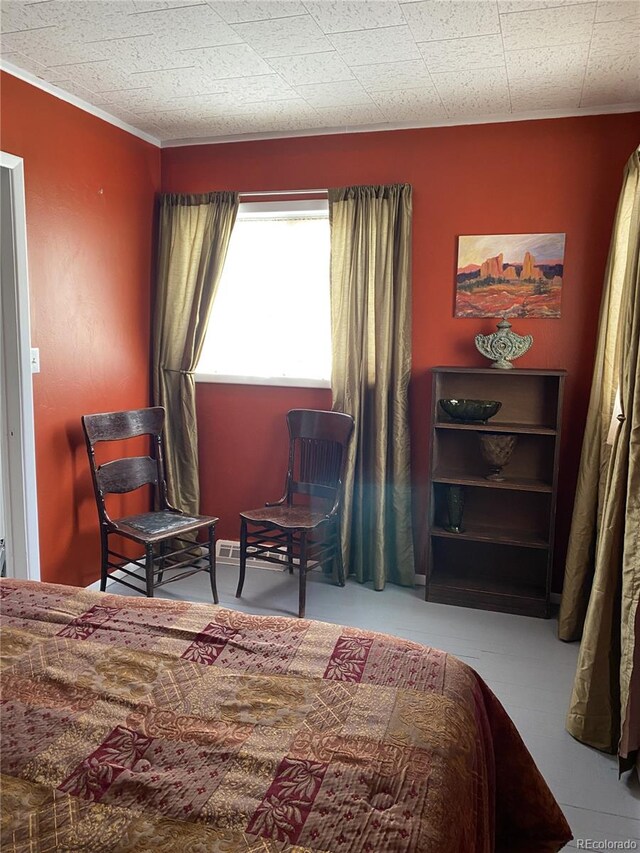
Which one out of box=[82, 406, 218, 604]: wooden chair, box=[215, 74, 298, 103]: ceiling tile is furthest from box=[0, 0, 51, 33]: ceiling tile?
box=[82, 406, 218, 604]: wooden chair

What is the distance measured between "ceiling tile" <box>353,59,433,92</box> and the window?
89cm

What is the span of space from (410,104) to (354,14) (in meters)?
1.01

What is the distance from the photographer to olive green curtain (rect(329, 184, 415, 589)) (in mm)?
3535

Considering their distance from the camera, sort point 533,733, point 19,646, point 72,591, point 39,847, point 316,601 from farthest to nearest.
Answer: point 316,601
point 533,733
point 72,591
point 19,646
point 39,847

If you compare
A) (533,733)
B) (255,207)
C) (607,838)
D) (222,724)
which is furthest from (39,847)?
(255,207)

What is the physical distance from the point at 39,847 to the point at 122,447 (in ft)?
9.66

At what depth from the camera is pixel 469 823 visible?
3.70 feet

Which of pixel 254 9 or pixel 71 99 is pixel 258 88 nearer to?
pixel 254 9

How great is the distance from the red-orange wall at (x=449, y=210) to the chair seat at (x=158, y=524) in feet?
2.24

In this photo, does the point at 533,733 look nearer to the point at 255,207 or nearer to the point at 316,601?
the point at 316,601

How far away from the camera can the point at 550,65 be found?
267cm

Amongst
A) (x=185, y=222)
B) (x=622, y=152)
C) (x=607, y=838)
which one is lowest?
(x=607, y=838)

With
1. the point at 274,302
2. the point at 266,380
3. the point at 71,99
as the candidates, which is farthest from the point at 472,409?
the point at 71,99

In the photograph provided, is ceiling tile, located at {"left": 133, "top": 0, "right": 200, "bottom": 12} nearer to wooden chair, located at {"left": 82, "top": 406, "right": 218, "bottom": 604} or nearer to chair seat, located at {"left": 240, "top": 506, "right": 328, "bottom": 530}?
wooden chair, located at {"left": 82, "top": 406, "right": 218, "bottom": 604}
